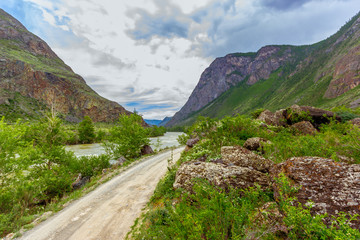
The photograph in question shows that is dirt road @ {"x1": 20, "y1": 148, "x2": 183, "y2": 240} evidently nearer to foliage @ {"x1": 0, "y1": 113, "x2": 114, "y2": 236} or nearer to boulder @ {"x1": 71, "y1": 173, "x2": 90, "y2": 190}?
foliage @ {"x1": 0, "y1": 113, "x2": 114, "y2": 236}

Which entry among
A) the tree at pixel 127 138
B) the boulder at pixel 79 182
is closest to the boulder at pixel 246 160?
the boulder at pixel 79 182

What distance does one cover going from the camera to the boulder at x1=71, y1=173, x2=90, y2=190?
12.4 m

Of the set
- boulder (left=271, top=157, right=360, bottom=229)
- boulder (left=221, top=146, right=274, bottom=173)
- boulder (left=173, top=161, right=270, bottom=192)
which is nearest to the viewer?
boulder (left=271, top=157, right=360, bottom=229)

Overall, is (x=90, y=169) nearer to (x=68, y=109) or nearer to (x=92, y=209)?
(x=92, y=209)

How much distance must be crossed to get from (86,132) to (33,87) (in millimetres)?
110858

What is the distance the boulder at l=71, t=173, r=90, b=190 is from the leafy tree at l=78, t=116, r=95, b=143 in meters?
44.3

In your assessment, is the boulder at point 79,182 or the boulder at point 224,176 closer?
the boulder at point 224,176

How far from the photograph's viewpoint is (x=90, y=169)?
46.4 ft

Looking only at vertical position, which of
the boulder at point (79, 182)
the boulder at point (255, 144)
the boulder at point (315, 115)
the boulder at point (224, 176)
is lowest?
the boulder at point (79, 182)

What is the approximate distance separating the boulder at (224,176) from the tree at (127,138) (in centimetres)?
1502

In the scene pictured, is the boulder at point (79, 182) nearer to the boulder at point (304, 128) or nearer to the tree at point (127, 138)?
the tree at point (127, 138)

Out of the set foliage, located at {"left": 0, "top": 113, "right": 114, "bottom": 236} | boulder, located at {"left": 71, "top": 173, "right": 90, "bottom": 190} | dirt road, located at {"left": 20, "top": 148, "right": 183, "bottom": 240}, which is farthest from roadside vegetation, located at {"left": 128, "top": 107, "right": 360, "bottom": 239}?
boulder, located at {"left": 71, "top": 173, "right": 90, "bottom": 190}

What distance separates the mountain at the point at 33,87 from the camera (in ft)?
325

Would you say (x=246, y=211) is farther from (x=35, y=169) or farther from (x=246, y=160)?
(x=35, y=169)
